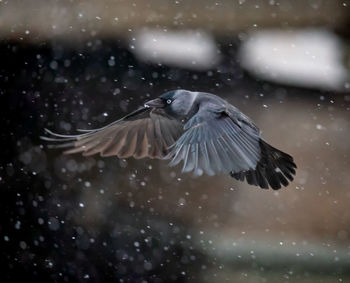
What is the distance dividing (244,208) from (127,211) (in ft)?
2.11

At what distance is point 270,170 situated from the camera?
5.78 ft

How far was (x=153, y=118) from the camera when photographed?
6.14ft

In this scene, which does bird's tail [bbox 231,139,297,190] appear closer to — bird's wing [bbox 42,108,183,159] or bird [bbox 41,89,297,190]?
bird [bbox 41,89,297,190]

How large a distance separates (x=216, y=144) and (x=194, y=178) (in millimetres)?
1733

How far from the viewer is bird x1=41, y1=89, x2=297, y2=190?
4.91 ft

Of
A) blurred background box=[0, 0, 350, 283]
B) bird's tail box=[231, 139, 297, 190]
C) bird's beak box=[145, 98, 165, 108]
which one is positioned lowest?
blurred background box=[0, 0, 350, 283]

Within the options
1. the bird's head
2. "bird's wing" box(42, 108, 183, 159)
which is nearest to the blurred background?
"bird's wing" box(42, 108, 183, 159)

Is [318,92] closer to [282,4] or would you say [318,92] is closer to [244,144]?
[282,4]

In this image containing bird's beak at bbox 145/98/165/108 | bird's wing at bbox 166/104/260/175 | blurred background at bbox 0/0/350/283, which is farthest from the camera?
blurred background at bbox 0/0/350/283

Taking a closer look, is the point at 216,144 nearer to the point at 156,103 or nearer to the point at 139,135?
the point at 156,103

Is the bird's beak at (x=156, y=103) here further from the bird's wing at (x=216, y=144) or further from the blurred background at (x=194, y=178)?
the blurred background at (x=194, y=178)

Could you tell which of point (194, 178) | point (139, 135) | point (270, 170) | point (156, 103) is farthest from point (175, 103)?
point (194, 178)

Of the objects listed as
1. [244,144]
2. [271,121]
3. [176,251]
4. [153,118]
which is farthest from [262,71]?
[244,144]

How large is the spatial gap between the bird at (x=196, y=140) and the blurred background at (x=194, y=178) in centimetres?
126
